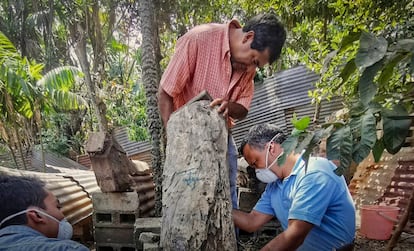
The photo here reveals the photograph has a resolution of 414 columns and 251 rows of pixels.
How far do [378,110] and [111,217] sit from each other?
2.81 meters

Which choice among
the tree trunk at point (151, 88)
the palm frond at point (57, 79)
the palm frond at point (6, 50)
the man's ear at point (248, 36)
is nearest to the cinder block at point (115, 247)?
the tree trunk at point (151, 88)

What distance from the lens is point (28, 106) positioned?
6.97m

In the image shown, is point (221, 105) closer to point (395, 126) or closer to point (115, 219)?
point (395, 126)

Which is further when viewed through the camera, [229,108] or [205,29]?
[205,29]

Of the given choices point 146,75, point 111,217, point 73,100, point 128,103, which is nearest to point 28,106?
point 73,100

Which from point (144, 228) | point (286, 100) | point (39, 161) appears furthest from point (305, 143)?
point (39, 161)

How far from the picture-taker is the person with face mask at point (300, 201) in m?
1.84

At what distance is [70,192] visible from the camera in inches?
166

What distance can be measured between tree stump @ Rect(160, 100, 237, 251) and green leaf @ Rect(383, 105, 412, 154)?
2.32 ft

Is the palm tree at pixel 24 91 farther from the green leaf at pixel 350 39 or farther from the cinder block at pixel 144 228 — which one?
the green leaf at pixel 350 39

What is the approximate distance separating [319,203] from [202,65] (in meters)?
1.10

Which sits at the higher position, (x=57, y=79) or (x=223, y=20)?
(x=223, y=20)

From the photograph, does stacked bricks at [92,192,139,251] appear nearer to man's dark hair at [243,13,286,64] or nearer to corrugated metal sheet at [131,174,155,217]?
corrugated metal sheet at [131,174,155,217]

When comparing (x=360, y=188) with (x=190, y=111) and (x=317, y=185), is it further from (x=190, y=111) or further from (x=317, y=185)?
(x=190, y=111)
